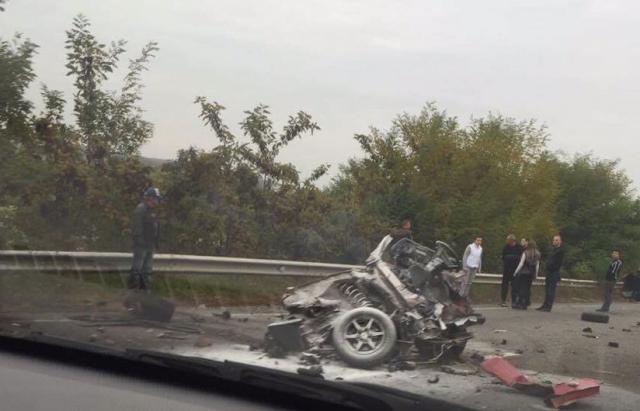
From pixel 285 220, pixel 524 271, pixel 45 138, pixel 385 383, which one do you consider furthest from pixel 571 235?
pixel 45 138

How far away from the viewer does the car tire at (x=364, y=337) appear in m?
5.25

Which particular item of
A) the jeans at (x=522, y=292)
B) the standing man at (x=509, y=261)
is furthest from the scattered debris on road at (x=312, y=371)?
the jeans at (x=522, y=292)

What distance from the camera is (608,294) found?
6602mm

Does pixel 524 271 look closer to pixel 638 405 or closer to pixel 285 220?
pixel 638 405

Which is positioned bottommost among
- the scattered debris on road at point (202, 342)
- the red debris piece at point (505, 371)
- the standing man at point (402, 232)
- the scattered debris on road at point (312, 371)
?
the scattered debris on road at point (202, 342)

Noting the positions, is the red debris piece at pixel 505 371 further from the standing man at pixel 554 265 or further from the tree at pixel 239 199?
the tree at pixel 239 199

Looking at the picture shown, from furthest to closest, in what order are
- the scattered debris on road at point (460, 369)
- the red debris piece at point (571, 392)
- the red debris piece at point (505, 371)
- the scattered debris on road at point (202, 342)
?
1. the scattered debris on road at point (202, 342)
2. the scattered debris on road at point (460, 369)
3. the red debris piece at point (505, 371)
4. the red debris piece at point (571, 392)

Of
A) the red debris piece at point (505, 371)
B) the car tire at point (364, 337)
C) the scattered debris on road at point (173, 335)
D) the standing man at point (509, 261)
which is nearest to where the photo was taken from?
the red debris piece at point (505, 371)

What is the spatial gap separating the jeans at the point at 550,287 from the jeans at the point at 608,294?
37cm

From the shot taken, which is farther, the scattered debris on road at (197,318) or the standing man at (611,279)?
the scattered debris on road at (197,318)

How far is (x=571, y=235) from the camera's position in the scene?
5.87m

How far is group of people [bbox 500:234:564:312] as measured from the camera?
593 cm

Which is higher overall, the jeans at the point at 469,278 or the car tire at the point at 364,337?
the jeans at the point at 469,278

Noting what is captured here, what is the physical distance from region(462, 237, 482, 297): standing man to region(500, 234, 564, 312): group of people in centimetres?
22
